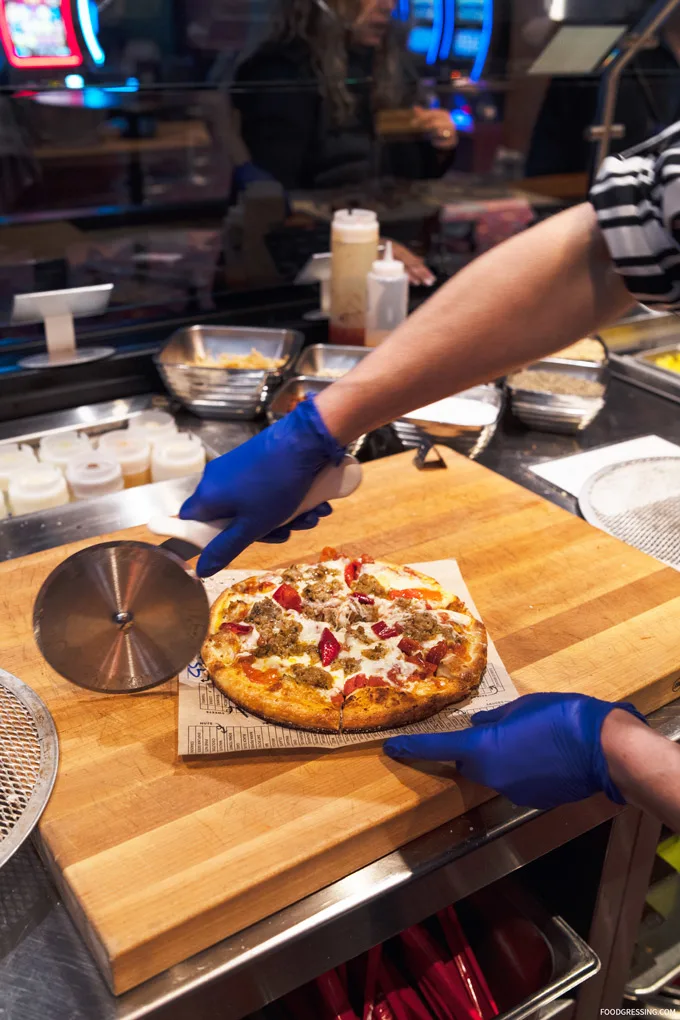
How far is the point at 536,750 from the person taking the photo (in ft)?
4.31

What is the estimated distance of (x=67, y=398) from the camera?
2736mm

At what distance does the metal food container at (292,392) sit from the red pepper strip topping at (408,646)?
1.05 metres

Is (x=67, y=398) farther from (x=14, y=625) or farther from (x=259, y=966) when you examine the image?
(x=259, y=966)

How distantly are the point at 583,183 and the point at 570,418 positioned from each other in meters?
1.85

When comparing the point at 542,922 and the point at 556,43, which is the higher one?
the point at 556,43

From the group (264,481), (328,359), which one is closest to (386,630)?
(264,481)

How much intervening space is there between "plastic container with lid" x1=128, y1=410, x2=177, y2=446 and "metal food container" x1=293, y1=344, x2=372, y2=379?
466mm

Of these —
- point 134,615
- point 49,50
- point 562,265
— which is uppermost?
point 49,50

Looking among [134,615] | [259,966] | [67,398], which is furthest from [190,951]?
[67,398]

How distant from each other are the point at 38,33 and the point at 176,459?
1241mm

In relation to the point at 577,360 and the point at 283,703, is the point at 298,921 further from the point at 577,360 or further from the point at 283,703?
the point at 577,360

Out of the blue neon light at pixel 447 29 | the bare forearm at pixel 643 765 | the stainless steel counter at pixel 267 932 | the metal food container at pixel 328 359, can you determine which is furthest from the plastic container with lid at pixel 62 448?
the blue neon light at pixel 447 29

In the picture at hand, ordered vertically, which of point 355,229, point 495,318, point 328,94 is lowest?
point 355,229

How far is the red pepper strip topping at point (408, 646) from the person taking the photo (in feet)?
5.40
